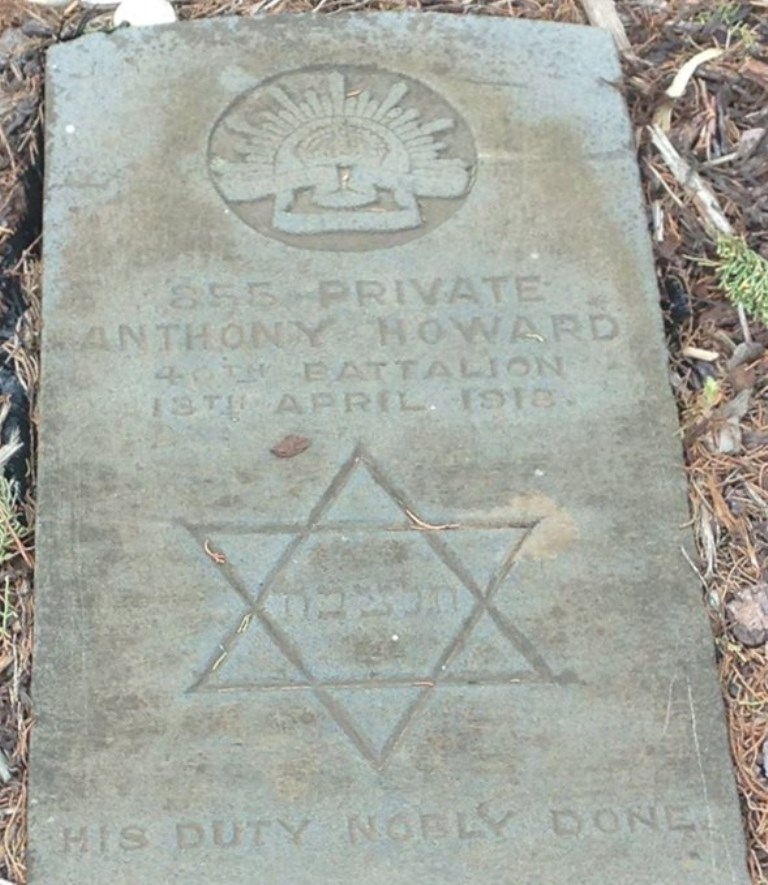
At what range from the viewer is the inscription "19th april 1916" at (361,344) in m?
2.19

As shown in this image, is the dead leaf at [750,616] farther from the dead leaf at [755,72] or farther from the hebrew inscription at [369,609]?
the dead leaf at [755,72]

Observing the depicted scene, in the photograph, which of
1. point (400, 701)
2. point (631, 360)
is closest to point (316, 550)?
point (400, 701)

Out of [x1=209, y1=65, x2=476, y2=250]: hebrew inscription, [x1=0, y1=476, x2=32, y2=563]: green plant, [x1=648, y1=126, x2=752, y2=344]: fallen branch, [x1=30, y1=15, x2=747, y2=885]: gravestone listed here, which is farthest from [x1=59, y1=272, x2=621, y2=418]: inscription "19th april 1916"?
[x1=648, y1=126, x2=752, y2=344]: fallen branch

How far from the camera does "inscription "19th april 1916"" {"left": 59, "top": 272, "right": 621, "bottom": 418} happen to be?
2.19 metres

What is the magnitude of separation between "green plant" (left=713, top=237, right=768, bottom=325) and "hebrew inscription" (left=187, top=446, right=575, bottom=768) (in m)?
0.68

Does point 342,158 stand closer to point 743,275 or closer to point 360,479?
point 360,479

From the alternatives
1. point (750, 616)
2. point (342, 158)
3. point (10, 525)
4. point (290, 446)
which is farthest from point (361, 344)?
point (750, 616)

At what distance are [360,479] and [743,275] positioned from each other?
34.7 inches

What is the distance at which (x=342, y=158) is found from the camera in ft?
7.86

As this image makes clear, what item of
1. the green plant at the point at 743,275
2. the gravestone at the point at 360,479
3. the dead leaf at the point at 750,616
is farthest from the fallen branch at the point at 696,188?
the dead leaf at the point at 750,616

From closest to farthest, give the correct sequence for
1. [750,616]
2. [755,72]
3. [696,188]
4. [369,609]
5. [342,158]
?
[369,609], [750,616], [342,158], [696,188], [755,72]

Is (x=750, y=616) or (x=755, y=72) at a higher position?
(x=755, y=72)

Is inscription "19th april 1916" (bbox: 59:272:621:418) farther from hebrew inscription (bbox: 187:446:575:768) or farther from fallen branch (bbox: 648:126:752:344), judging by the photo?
fallen branch (bbox: 648:126:752:344)

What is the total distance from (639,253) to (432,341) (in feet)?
1.39
